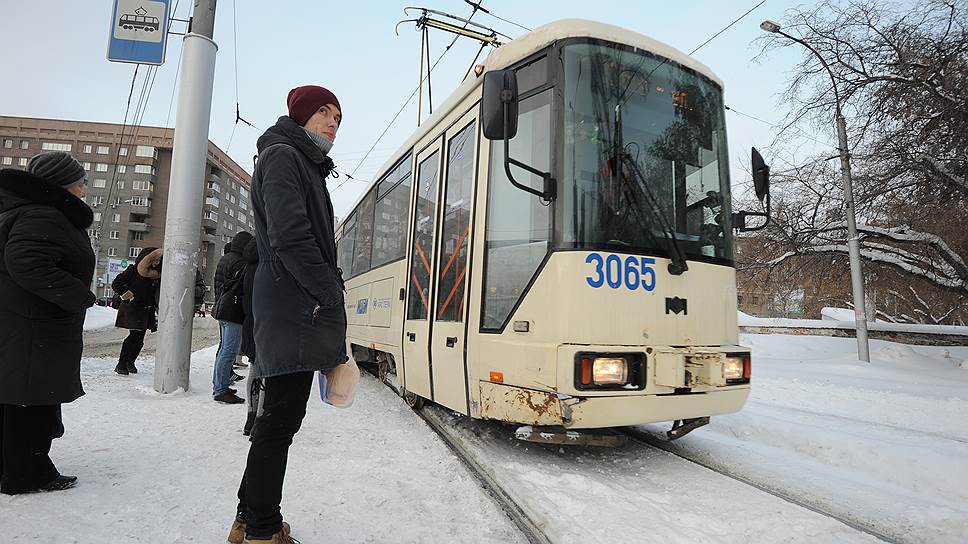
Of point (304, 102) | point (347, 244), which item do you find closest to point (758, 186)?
point (304, 102)

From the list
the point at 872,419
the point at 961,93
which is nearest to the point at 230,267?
the point at 872,419

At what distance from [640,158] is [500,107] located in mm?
1132

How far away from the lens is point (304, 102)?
7.81 feet

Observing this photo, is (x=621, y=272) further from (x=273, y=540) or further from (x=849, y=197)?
(x=849, y=197)

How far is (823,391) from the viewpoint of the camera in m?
8.62

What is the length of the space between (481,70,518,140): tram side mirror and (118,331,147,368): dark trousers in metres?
5.82

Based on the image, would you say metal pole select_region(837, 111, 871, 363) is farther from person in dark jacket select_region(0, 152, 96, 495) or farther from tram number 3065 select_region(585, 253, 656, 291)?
person in dark jacket select_region(0, 152, 96, 495)

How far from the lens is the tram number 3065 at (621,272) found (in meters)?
3.54

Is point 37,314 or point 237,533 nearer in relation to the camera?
point 237,533

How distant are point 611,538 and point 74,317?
301 centimetres

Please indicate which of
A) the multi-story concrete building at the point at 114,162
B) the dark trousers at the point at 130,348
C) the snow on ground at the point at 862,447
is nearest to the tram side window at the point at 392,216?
the dark trousers at the point at 130,348

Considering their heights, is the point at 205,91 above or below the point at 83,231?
above

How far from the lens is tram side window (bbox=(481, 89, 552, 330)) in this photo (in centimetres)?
375

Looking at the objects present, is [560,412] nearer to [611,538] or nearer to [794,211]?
[611,538]
